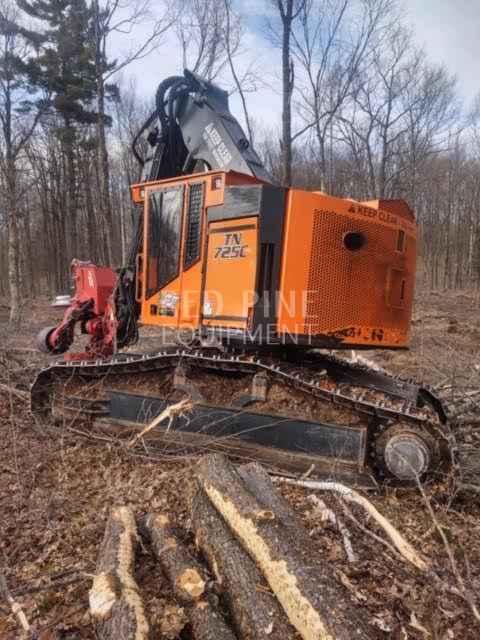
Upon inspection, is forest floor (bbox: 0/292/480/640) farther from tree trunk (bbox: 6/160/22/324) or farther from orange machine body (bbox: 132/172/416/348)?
tree trunk (bbox: 6/160/22/324)

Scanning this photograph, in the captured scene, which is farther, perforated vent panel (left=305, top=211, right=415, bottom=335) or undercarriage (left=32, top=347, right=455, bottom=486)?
perforated vent panel (left=305, top=211, right=415, bottom=335)

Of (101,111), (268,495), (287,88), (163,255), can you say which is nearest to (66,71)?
(101,111)

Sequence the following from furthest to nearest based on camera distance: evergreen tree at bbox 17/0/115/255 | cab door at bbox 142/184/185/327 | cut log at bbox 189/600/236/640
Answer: evergreen tree at bbox 17/0/115/255 < cab door at bbox 142/184/185/327 < cut log at bbox 189/600/236/640

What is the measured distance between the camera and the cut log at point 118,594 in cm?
224

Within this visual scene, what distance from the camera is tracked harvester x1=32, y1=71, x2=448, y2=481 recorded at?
412 centimetres

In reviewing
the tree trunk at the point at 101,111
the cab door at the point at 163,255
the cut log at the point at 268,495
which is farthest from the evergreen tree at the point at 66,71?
the cut log at the point at 268,495

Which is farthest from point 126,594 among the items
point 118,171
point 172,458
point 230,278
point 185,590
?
point 118,171

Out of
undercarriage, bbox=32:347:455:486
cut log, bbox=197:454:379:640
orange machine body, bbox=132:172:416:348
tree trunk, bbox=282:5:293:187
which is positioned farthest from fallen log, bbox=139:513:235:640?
tree trunk, bbox=282:5:293:187

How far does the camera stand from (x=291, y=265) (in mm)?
4145

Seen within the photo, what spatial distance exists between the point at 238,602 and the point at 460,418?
3837 mm

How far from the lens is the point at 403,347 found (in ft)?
15.4

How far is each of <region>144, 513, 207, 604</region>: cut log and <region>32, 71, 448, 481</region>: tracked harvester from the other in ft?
4.67

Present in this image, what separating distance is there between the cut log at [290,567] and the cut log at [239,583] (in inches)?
1.9

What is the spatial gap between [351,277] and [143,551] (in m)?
2.74
